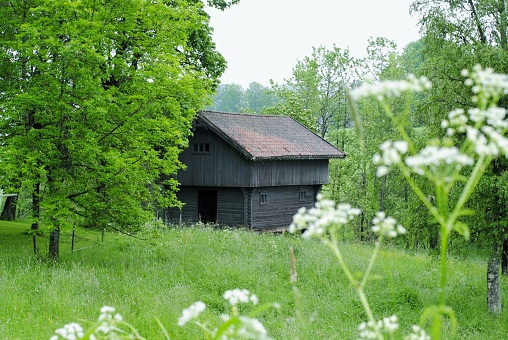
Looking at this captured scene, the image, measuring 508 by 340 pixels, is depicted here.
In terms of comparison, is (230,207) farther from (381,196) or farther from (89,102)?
(89,102)

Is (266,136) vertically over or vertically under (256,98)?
under

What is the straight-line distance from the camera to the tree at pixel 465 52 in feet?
44.3

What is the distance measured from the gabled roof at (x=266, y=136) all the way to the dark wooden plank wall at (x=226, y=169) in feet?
2.33

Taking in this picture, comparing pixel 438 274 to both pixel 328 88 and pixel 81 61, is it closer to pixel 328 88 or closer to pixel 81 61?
pixel 81 61

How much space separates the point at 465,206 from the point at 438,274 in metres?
4.39

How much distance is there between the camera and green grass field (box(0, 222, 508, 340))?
10977 millimetres

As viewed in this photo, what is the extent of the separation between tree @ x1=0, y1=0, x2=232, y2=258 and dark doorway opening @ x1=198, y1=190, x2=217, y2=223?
14587 millimetres

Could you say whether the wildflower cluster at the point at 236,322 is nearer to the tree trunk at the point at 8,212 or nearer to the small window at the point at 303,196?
the tree trunk at the point at 8,212

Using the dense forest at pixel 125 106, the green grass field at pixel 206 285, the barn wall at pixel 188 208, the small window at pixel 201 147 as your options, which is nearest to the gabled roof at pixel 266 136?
the small window at pixel 201 147

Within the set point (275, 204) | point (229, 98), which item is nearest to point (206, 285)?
point (275, 204)

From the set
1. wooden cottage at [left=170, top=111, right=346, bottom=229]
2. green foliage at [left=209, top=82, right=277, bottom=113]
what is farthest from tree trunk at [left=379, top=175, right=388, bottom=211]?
green foliage at [left=209, top=82, right=277, bottom=113]

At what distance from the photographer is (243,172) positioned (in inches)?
1155

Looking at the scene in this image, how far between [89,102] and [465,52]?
9321 mm

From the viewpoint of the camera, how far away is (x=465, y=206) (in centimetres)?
1428
